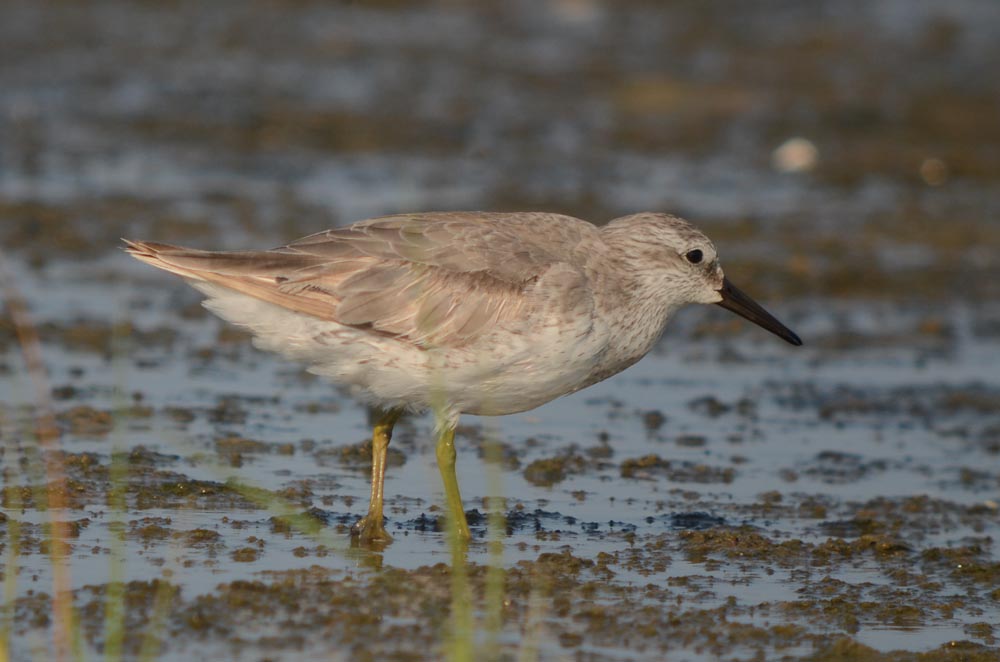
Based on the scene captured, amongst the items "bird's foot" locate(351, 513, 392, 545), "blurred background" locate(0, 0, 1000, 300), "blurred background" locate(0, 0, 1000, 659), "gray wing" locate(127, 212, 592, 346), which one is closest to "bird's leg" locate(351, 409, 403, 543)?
"bird's foot" locate(351, 513, 392, 545)

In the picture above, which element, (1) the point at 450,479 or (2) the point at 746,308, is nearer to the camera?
(1) the point at 450,479

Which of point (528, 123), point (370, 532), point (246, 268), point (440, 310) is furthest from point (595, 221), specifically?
point (370, 532)

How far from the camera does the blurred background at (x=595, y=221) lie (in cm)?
668

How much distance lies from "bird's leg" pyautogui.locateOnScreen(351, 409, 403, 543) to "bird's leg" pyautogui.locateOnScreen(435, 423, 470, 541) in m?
0.25

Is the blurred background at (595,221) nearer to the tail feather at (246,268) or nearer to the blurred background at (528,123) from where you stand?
the blurred background at (528,123)

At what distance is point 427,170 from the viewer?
14.5 meters

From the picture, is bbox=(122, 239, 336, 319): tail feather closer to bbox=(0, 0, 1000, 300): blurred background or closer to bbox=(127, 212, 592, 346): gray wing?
bbox=(127, 212, 592, 346): gray wing

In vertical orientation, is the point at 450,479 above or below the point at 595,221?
below

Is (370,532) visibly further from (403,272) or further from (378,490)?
(403,272)

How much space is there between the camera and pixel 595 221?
1291cm

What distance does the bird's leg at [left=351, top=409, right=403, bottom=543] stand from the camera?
22.4 ft

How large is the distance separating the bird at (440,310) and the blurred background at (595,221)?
661mm

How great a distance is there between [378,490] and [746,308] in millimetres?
2057

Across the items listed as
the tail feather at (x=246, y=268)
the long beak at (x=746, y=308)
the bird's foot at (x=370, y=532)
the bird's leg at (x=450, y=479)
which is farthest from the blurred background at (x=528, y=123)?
the bird's foot at (x=370, y=532)
